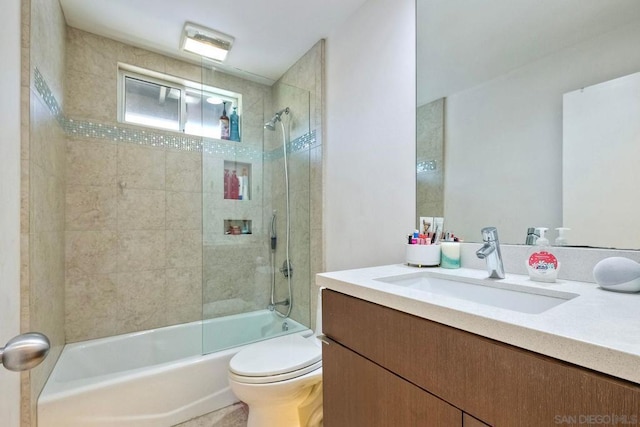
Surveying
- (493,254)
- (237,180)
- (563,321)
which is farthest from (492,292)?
(237,180)

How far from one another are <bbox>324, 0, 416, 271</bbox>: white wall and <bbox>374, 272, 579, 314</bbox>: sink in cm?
34

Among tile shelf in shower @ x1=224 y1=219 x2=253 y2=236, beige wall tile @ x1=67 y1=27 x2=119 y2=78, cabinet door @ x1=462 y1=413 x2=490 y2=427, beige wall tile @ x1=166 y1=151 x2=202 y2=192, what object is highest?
beige wall tile @ x1=67 y1=27 x2=119 y2=78

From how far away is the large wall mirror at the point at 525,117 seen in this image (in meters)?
0.84

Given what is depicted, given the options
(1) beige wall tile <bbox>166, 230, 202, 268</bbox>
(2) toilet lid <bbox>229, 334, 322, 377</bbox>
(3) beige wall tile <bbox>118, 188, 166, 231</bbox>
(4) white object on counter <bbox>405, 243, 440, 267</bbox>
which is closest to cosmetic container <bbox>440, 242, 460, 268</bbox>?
(4) white object on counter <bbox>405, 243, 440, 267</bbox>

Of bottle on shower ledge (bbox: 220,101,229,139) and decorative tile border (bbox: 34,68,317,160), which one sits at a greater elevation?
bottle on shower ledge (bbox: 220,101,229,139)

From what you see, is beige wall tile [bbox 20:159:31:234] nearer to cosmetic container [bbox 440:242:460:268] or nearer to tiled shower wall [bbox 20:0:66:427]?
tiled shower wall [bbox 20:0:66:427]

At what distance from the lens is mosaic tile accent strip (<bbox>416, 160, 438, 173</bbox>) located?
4.38ft

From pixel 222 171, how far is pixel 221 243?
0.58m

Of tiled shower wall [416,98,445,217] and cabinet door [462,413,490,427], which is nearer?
cabinet door [462,413,490,427]

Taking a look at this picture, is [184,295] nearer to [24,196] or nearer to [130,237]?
[130,237]

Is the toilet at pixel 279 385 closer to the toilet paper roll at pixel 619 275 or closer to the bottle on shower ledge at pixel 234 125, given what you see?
the toilet paper roll at pixel 619 275

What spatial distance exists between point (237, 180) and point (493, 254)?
6.18 feet

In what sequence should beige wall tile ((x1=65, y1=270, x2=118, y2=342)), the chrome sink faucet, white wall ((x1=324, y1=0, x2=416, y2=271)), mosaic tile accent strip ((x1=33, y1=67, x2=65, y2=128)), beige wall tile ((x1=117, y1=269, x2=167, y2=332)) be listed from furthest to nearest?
beige wall tile ((x1=117, y1=269, x2=167, y2=332))
beige wall tile ((x1=65, y1=270, x2=118, y2=342))
white wall ((x1=324, y1=0, x2=416, y2=271))
mosaic tile accent strip ((x1=33, y1=67, x2=65, y2=128))
the chrome sink faucet

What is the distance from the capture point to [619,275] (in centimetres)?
73
